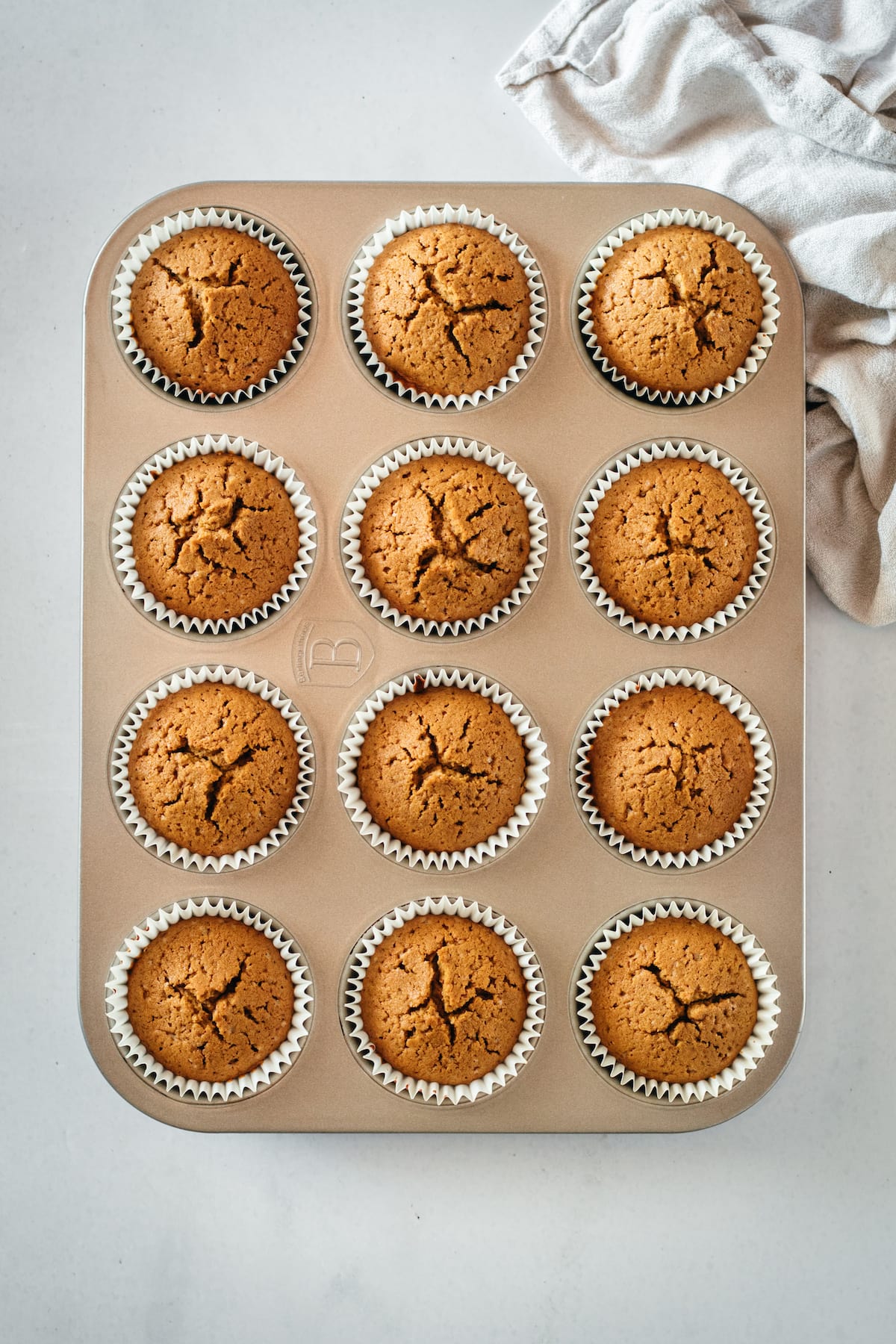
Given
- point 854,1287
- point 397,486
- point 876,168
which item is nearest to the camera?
point 397,486

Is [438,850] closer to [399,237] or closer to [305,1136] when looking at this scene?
[305,1136]

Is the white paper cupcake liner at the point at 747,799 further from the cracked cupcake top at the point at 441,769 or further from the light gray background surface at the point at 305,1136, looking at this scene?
the light gray background surface at the point at 305,1136

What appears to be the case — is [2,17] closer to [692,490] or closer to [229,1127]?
[692,490]

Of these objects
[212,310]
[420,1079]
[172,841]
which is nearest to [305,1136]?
[420,1079]

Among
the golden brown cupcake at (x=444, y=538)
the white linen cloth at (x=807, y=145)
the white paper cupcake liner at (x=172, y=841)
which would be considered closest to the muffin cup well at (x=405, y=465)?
the golden brown cupcake at (x=444, y=538)

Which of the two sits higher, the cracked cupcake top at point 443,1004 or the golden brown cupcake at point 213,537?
the golden brown cupcake at point 213,537

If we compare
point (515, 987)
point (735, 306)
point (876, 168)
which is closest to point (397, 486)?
point (735, 306)
